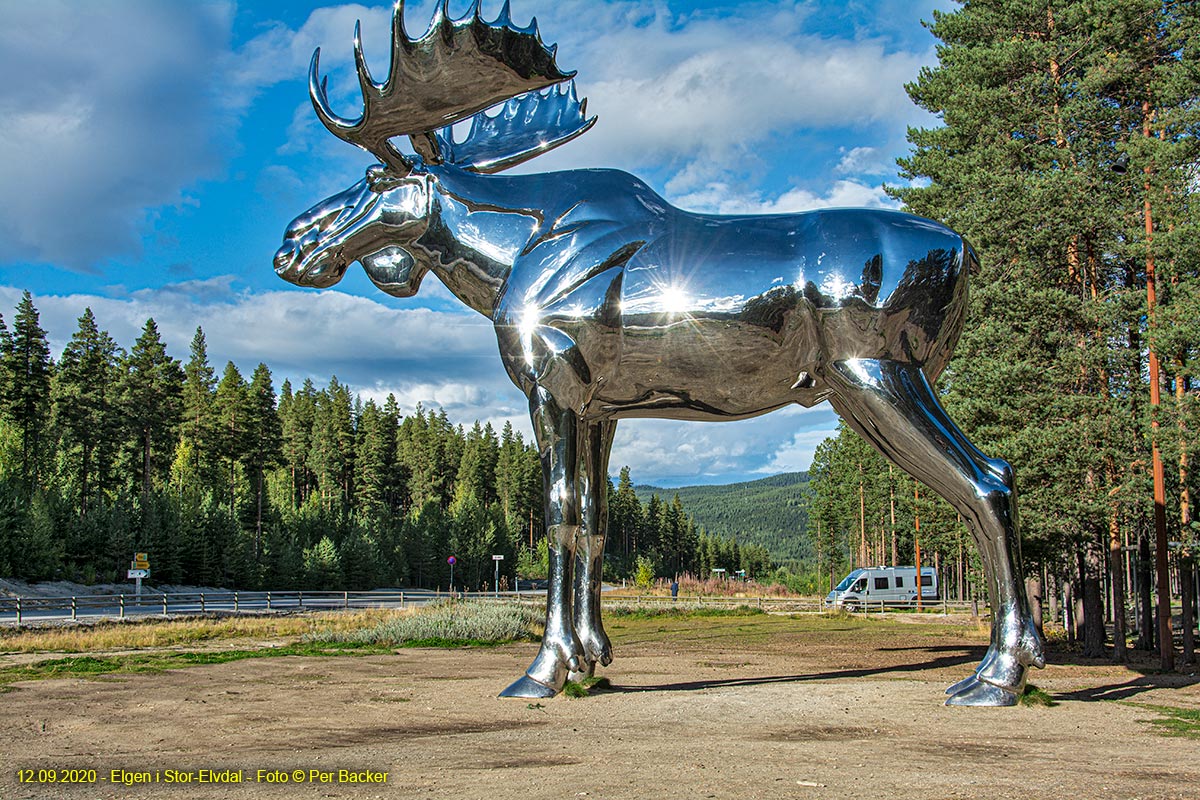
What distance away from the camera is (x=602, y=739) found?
578 centimetres

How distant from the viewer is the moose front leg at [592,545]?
27.1 ft

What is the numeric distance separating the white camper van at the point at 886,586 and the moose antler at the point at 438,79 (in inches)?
1698

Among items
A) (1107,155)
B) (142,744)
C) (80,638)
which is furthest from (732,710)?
(80,638)

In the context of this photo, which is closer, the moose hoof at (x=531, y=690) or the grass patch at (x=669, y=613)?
the moose hoof at (x=531, y=690)

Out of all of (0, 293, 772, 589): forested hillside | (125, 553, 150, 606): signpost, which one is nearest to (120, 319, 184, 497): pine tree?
(0, 293, 772, 589): forested hillside

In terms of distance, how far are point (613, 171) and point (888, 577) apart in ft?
150

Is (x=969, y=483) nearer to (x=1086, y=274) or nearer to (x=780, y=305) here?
(x=780, y=305)

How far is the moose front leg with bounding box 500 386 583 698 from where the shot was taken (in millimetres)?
7535

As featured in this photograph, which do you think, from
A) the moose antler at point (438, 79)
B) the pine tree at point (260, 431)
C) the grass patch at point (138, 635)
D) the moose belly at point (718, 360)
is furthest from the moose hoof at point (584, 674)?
the pine tree at point (260, 431)

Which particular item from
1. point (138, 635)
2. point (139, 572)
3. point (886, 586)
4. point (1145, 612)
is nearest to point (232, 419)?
point (139, 572)

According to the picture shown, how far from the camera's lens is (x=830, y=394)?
7723 millimetres

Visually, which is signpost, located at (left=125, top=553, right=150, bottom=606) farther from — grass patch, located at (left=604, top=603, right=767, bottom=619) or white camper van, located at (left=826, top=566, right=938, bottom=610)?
white camper van, located at (left=826, top=566, right=938, bottom=610)

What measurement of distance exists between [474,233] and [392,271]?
1093mm

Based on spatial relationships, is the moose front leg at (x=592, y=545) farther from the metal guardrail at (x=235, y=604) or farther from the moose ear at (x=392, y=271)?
the metal guardrail at (x=235, y=604)
